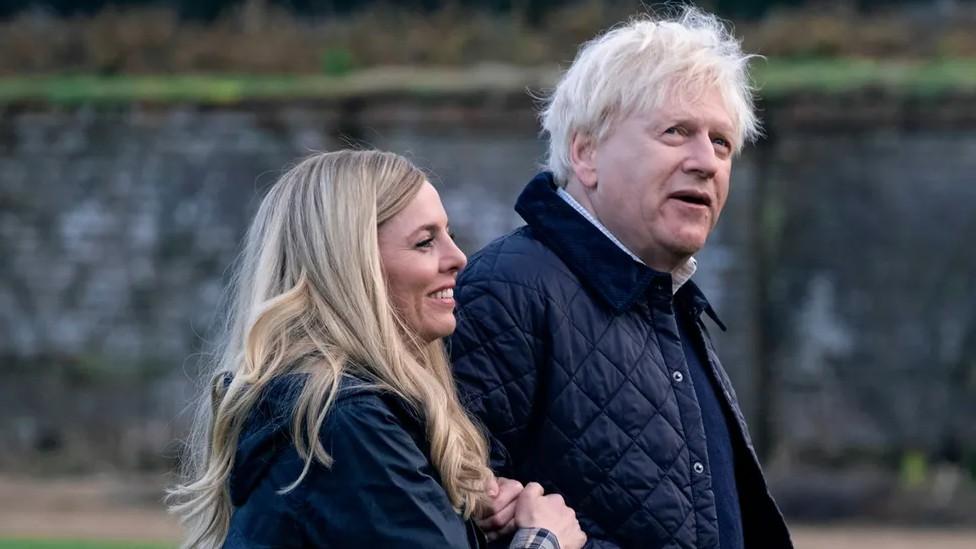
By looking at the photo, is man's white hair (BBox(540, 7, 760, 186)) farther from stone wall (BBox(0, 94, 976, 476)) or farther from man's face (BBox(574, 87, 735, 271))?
stone wall (BBox(0, 94, 976, 476))

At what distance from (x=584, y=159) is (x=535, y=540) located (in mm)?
805

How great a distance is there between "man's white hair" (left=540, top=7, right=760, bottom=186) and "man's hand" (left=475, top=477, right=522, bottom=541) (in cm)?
70

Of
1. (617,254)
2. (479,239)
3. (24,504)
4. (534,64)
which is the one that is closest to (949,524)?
(479,239)

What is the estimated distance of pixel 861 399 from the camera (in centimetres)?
1115

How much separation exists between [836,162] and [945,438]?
199 centimetres

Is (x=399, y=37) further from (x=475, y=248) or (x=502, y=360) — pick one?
(x=502, y=360)

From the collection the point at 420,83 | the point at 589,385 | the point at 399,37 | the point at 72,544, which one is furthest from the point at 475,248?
the point at 589,385

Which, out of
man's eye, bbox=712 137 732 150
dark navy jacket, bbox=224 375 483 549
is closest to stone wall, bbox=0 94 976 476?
man's eye, bbox=712 137 732 150

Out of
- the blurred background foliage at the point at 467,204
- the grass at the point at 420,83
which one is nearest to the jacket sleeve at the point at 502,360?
the blurred background foliage at the point at 467,204

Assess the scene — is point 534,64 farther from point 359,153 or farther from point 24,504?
point 359,153

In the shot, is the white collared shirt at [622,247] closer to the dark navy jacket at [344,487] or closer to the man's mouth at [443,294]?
the man's mouth at [443,294]

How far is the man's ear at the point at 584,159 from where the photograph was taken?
325 centimetres

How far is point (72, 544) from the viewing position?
9.75 meters

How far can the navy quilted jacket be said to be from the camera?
2994 mm
